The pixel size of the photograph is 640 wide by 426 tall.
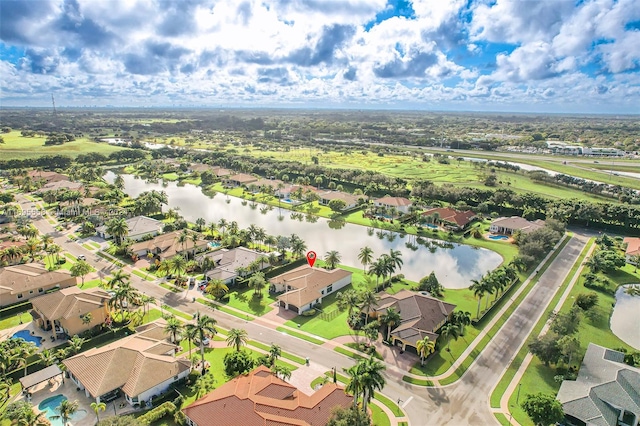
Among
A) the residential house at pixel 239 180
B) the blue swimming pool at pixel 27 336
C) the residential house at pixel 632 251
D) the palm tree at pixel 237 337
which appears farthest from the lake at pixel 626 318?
the residential house at pixel 239 180

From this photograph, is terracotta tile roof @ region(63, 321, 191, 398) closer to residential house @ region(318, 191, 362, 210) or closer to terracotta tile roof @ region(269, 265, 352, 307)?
terracotta tile roof @ region(269, 265, 352, 307)

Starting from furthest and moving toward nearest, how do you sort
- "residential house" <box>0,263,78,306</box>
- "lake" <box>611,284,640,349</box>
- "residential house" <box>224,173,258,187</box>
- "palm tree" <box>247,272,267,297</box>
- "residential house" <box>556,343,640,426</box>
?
"residential house" <box>224,173,258,187</box>
"palm tree" <box>247,272,267,297</box>
"residential house" <box>0,263,78,306</box>
"lake" <box>611,284,640,349</box>
"residential house" <box>556,343,640,426</box>

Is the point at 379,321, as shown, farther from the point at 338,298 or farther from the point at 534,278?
the point at 534,278

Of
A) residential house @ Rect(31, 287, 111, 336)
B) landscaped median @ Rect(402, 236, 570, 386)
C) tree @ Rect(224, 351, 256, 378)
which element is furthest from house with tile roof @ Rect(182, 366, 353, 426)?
residential house @ Rect(31, 287, 111, 336)

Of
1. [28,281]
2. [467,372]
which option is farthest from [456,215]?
[28,281]

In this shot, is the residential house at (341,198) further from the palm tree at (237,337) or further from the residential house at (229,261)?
the palm tree at (237,337)

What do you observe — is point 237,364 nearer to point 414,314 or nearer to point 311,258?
point 414,314

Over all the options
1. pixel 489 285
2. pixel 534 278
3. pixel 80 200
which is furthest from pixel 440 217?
pixel 80 200
